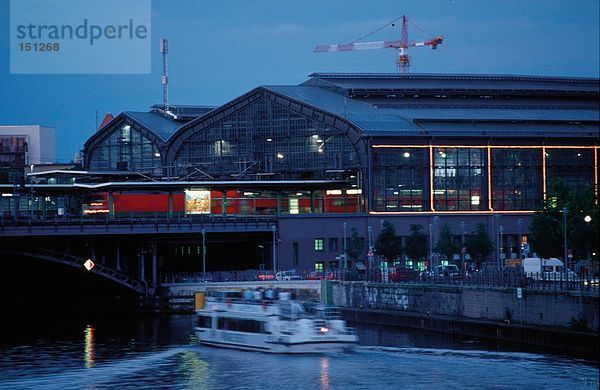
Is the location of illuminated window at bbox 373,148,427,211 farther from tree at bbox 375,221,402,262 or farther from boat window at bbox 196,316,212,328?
boat window at bbox 196,316,212,328

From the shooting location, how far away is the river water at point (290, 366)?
6438 cm

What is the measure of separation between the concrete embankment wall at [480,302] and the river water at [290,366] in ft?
8.25

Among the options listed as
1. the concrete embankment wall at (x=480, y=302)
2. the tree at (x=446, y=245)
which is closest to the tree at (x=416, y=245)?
the tree at (x=446, y=245)

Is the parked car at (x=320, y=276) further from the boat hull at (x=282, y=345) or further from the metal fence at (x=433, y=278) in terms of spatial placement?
the boat hull at (x=282, y=345)

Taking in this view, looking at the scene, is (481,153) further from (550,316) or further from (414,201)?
(550,316)

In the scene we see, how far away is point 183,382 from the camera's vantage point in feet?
224

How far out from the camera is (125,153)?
185375mm

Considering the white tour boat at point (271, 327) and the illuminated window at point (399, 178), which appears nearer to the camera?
the white tour boat at point (271, 327)

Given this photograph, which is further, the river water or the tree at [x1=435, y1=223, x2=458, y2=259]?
A: the tree at [x1=435, y1=223, x2=458, y2=259]

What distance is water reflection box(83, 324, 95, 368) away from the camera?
7819cm

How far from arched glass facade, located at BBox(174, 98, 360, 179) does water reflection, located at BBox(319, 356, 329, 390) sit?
75.3m

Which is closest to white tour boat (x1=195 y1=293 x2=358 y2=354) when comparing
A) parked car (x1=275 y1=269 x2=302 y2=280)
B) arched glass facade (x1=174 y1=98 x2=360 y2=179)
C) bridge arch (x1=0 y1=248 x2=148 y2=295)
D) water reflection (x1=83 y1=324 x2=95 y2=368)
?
water reflection (x1=83 y1=324 x2=95 y2=368)

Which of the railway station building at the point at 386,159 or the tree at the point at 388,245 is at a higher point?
the railway station building at the point at 386,159

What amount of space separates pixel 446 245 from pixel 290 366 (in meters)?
60.4
